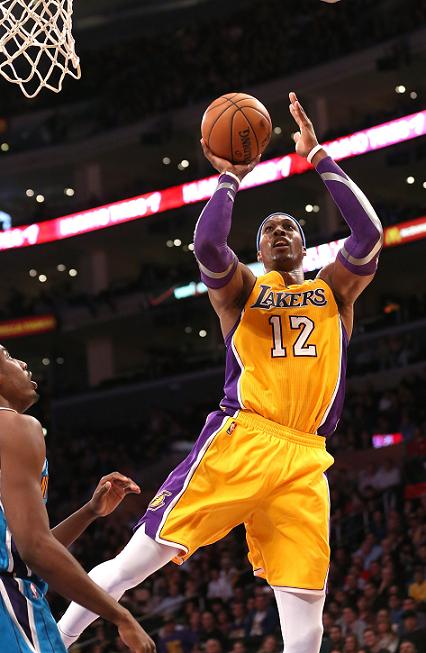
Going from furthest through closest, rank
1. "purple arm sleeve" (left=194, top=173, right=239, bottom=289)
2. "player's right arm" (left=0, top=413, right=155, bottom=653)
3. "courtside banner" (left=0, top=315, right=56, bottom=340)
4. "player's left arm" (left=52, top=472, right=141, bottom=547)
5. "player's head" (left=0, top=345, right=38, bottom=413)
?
"courtside banner" (left=0, top=315, right=56, bottom=340) → "purple arm sleeve" (left=194, top=173, right=239, bottom=289) → "player's left arm" (left=52, top=472, right=141, bottom=547) → "player's head" (left=0, top=345, right=38, bottom=413) → "player's right arm" (left=0, top=413, right=155, bottom=653)

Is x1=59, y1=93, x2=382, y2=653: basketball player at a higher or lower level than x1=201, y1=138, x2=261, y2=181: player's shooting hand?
lower

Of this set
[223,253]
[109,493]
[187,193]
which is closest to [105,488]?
[109,493]

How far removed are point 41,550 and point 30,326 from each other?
972 inches

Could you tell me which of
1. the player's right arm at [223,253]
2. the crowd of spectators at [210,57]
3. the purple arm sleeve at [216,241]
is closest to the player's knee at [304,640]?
the player's right arm at [223,253]

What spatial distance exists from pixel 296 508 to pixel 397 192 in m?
22.0

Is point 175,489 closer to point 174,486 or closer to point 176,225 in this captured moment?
point 174,486

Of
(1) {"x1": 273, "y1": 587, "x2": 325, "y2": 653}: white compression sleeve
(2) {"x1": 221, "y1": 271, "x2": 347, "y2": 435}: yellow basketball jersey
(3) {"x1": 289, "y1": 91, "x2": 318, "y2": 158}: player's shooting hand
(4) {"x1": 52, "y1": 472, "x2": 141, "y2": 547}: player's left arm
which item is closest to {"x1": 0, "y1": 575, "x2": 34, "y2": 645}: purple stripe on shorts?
(4) {"x1": 52, "y1": 472, "x2": 141, "y2": 547}: player's left arm

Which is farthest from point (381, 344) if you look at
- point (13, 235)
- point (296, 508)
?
point (296, 508)

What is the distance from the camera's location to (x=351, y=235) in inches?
205

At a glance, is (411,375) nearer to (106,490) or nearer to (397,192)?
(397,192)

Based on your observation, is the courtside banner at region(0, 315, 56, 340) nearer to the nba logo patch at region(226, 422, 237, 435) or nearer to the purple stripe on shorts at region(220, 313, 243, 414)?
the purple stripe on shorts at region(220, 313, 243, 414)

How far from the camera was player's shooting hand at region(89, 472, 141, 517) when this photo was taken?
13.6 feet

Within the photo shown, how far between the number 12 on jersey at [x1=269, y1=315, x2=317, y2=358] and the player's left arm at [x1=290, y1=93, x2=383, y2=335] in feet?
0.90

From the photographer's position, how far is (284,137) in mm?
27625
